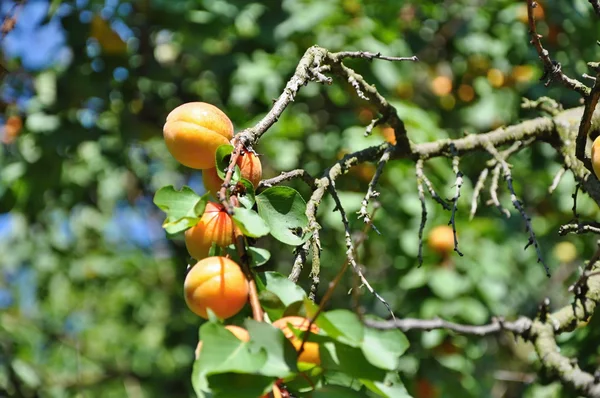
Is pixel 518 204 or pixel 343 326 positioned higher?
pixel 343 326

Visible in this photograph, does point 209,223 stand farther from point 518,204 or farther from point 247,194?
point 518,204

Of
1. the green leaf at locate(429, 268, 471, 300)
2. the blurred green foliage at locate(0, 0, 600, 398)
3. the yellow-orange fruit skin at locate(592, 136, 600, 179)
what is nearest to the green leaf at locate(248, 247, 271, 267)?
the yellow-orange fruit skin at locate(592, 136, 600, 179)

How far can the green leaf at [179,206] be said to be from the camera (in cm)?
100

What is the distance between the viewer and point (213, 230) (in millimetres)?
1040

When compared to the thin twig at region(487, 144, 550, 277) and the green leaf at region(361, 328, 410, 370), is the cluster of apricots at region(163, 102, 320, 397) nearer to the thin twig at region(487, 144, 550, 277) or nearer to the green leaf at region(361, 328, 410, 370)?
the green leaf at region(361, 328, 410, 370)

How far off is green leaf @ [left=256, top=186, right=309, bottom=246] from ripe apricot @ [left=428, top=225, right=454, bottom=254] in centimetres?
173

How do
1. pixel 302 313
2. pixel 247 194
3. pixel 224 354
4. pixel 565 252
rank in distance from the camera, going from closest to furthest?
1. pixel 224 354
2. pixel 302 313
3. pixel 247 194
4. pixel 565 252

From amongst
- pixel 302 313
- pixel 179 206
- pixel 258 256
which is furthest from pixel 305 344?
Result: pixel 179 206

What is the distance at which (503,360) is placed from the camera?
12.8ft

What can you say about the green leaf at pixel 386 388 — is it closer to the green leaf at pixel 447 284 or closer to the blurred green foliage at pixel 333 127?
the blurred green foliage at pixel 333 127

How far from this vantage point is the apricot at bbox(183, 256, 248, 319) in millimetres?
953

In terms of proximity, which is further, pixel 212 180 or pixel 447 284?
pixel 447 284

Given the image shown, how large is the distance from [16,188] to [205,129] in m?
2.08

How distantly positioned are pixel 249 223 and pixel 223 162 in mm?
168
